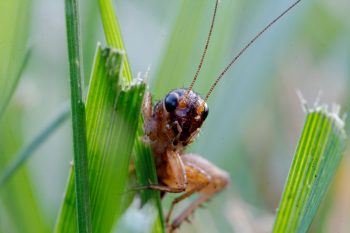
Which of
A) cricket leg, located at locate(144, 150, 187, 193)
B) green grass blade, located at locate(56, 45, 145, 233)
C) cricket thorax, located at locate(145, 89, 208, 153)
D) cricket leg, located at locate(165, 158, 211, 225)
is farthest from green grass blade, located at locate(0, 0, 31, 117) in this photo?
cricket leg, located at locate(165, 158, 211, 225)

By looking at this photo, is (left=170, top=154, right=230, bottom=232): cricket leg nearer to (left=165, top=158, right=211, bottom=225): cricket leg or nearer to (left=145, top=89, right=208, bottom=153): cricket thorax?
(left=165, top=158, right=211, bottom=225): cricket leg

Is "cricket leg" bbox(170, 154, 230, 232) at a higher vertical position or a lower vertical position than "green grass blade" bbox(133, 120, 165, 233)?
lower

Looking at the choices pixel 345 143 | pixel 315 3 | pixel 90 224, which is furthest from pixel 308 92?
pixel 90 224

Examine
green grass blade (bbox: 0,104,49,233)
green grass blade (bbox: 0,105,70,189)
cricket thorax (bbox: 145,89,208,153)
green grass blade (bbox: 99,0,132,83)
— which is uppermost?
green grass blade (bbox: 99,0,132,83)

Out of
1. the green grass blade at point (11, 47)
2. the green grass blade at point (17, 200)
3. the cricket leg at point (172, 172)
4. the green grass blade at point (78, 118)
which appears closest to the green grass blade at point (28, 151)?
the green grass blade at point (17, 200)

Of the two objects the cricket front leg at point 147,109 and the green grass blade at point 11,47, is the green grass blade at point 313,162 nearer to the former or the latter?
the cricket front leg at point 147,109

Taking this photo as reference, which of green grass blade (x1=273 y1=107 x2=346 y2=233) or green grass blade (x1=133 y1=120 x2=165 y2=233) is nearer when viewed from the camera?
green grass blade (x1=273 y1=107 x2=346 y2=233)
